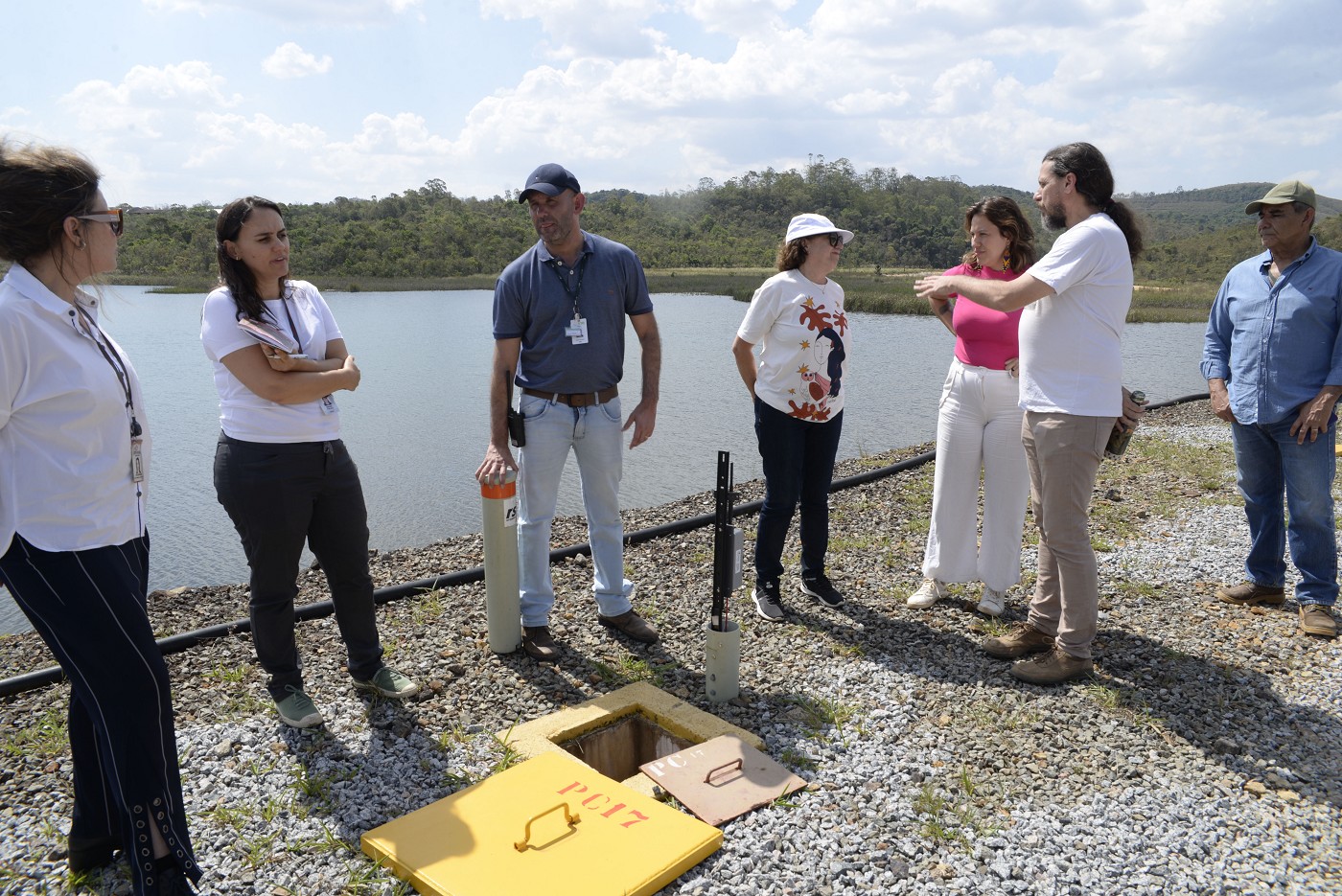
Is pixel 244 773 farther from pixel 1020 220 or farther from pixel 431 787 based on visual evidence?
pixel 1020 220

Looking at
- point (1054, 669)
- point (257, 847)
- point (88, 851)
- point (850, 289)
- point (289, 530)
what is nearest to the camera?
point (88, 851)

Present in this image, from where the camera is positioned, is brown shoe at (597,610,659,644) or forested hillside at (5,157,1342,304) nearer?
brown shoe at (597,610,659,644)

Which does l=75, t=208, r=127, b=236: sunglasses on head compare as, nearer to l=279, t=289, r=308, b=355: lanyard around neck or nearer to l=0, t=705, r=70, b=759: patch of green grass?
l=279, t=289, r=308, b=355: lanyard around neck

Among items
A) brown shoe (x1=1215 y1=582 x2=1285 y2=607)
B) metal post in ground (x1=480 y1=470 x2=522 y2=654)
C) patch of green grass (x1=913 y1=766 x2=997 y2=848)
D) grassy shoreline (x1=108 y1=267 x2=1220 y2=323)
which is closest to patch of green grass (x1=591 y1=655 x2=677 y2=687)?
metal post in ground (x1=480 y1=470 x2=522 y2=654)

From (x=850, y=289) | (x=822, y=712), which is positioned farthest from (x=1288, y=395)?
(x=850, y=289)

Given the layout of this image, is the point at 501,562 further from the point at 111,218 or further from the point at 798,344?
the point at 111,218

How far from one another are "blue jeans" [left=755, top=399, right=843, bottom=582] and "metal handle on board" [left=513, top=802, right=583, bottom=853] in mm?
1933

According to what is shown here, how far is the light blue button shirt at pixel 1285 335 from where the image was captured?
4180 mm

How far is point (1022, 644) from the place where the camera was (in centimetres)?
389

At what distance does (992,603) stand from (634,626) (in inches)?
71.8

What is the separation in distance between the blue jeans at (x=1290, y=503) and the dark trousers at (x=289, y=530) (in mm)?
4346

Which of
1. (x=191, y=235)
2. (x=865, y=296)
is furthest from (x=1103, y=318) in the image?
(x=191, y=235)

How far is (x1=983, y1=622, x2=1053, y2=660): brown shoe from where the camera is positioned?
12.8ft

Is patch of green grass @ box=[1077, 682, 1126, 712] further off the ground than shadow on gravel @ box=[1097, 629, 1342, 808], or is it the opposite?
patch of green grass @ box=[1077, 682, 1126, 712]
